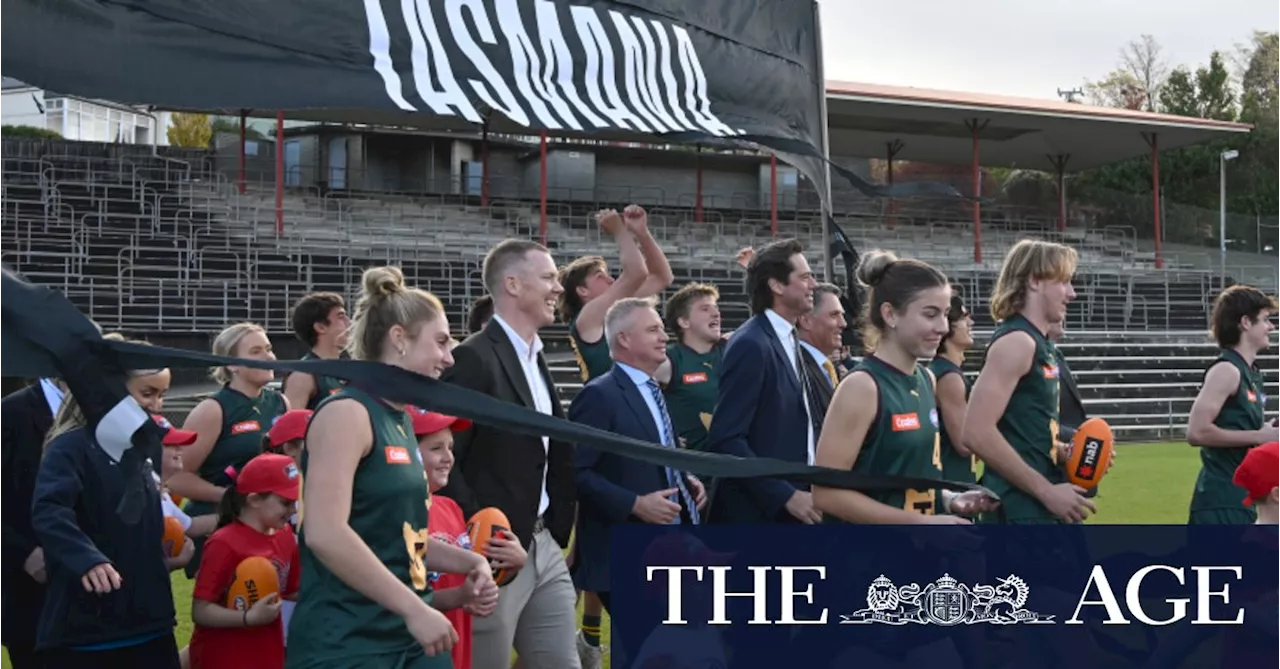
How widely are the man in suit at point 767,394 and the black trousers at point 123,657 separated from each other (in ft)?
6.75

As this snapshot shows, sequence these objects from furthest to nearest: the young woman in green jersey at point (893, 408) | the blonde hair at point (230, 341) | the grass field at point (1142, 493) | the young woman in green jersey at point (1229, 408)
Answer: the grass field at point (1142, 493)
the young woman in green jersey at point (1229, 408)
the blonde hair at point (230, 341)
the young woman in green jersey at point (893, 408)

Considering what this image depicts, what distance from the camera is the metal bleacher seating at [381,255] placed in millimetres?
23328

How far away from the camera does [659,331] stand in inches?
226

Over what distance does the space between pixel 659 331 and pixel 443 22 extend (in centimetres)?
237

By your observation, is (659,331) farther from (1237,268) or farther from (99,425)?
(1237,268)

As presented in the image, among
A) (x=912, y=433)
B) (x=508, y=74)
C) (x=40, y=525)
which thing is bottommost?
(x=40, y=525)

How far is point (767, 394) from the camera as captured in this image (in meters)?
5.45

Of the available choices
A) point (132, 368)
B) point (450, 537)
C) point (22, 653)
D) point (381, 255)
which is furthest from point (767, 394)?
point (381, 255)

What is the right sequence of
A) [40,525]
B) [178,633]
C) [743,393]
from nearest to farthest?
[40,525]
[743,393]
[178,633]

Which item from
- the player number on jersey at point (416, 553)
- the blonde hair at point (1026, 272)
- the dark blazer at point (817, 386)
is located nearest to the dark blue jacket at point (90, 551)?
the player number on jersey at point (416, 553)

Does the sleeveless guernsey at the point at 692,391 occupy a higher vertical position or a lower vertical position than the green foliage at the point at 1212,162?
lower

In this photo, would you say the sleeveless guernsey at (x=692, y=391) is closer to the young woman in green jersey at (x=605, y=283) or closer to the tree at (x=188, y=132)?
the young woman in green jersey at (x=605, y=283)

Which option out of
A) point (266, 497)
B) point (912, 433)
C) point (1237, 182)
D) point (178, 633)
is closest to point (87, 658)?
point (266, 497)

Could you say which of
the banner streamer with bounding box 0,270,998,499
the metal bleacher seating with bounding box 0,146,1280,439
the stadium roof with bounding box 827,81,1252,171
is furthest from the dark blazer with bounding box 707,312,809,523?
the stadium roof with bounding box 827,81,1252,171
